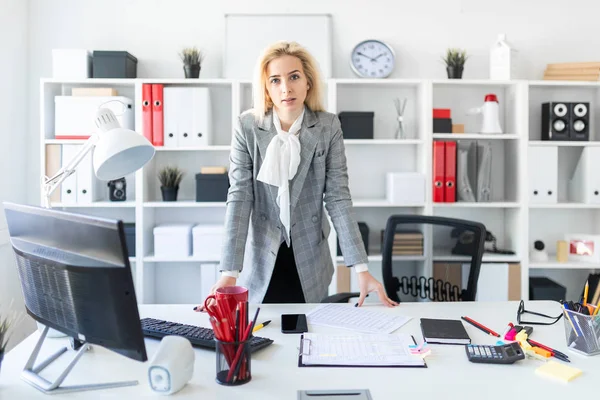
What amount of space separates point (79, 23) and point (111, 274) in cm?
311

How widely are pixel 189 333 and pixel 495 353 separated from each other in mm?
787

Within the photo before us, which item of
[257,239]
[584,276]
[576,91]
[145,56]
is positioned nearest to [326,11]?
[145,56]

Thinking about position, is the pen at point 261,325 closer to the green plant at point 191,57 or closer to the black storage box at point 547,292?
the green plant at point 191,57

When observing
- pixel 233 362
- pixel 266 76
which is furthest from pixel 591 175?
pixel 233 362

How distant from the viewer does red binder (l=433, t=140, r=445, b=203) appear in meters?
3.57

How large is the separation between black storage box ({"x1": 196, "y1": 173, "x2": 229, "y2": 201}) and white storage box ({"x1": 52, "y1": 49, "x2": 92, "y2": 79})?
0.95 m

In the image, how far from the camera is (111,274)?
1.14m

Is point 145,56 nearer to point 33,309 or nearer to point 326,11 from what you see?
point 326,11

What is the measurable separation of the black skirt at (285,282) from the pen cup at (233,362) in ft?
3.00

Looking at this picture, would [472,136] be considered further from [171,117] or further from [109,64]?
[109,64]

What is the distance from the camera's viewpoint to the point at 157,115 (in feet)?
11.5

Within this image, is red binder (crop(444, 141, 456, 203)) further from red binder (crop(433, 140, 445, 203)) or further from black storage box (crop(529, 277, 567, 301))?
black storage box (crop(529, 277, 567, 301))

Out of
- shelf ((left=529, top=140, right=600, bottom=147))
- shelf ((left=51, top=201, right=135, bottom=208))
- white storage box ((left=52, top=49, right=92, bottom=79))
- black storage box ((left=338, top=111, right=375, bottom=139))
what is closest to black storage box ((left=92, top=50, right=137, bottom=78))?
white storage box ((left=52, top=49, right=92, bottom=79))

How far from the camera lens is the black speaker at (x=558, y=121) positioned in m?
3.63
